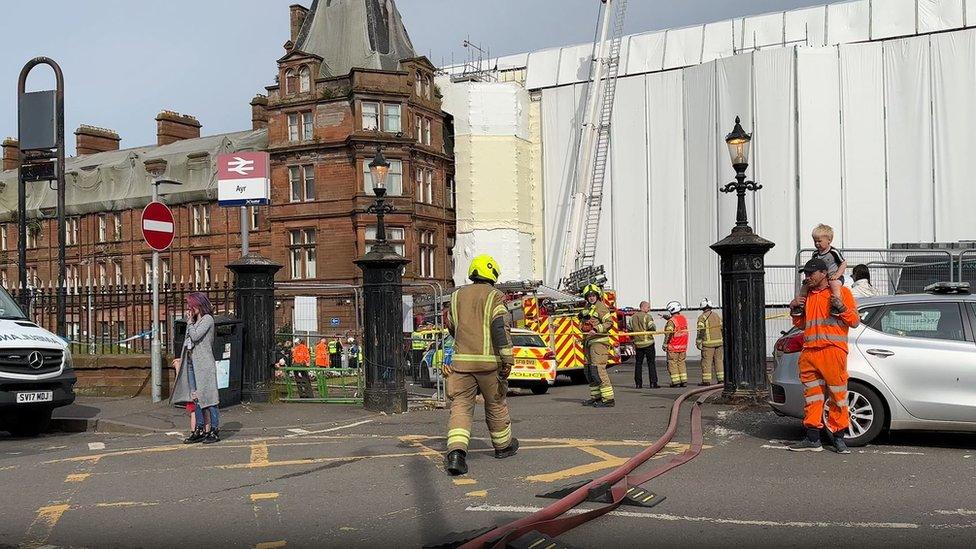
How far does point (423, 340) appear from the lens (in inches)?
861

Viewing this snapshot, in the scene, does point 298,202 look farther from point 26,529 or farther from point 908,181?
point 26,529

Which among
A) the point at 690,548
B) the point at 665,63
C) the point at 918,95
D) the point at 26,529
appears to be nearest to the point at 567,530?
the point at 690,548

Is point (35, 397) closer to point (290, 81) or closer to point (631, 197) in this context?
point (290, 81)

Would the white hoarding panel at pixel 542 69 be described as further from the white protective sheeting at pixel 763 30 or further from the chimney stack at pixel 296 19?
the chimney stack at pixel 296 19

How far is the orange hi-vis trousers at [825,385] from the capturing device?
29.1ft

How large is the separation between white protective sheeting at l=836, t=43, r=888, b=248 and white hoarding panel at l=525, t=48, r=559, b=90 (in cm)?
1362

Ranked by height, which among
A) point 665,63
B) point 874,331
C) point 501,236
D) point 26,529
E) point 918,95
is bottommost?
point 26,529

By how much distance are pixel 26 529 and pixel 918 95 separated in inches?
1569

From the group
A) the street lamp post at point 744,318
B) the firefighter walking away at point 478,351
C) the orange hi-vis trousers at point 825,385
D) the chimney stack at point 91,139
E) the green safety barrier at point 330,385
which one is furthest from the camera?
the chimney stack at point 91,139

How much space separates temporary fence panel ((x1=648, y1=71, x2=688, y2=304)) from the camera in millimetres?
43031

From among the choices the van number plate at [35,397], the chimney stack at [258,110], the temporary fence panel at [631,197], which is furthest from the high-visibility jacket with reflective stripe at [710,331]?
the chimney stack at [258,110]

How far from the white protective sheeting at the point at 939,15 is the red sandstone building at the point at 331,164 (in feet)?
70.5

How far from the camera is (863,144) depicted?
40094 millimetres

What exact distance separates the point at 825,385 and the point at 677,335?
11.0 meters
